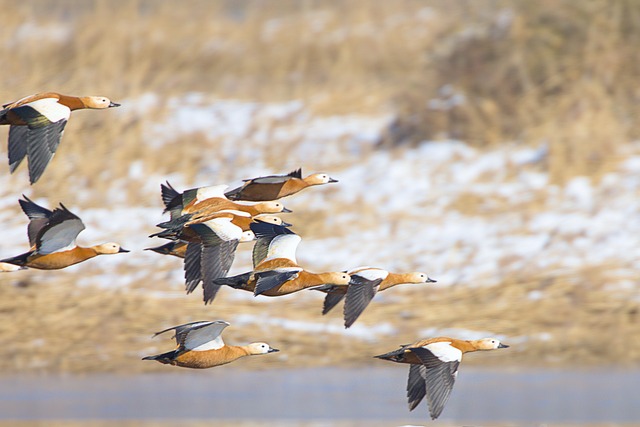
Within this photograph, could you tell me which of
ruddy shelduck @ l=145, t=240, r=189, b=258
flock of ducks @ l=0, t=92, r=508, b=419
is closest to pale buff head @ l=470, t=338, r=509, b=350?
flock of ducks @ l=0, t=92, r=508, b=419

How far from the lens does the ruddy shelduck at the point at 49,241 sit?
31.6ft

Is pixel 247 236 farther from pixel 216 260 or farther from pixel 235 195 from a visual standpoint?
pixel 235 195

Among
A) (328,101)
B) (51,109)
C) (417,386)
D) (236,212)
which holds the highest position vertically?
(328,101)

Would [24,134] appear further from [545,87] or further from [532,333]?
[545,87]

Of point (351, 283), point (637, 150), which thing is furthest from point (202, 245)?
point (637, 150)

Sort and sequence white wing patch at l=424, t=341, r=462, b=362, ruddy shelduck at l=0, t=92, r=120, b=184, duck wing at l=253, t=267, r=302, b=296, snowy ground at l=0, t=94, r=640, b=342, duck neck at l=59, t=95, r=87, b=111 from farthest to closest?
snowy ground at l=0, t=94, r=640, b=342 < duck neck at l=59, t=95, r=87, b=111 < ruddy shelduck at l=0, t=92, r=120, b=184 < white wing patch at l=424, t=341, r=462, b=362 < duck wing at l=253, t=267, r=302, b=296

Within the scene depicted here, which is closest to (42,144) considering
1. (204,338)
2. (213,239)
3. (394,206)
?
(213,239)

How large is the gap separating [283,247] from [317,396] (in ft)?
6.87

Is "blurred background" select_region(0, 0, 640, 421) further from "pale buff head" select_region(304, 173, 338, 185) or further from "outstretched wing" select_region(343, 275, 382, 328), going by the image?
"pale buff head" select_region(304, 173, 338, 185)

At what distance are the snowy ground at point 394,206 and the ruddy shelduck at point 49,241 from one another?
3579mm

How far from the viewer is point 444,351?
9.16 m

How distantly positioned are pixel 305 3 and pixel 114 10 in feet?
8.36

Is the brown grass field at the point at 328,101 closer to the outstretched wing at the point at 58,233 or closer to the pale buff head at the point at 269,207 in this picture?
the pale buff head at the point at 269,207

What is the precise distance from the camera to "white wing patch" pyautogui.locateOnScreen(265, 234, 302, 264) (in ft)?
30.7
